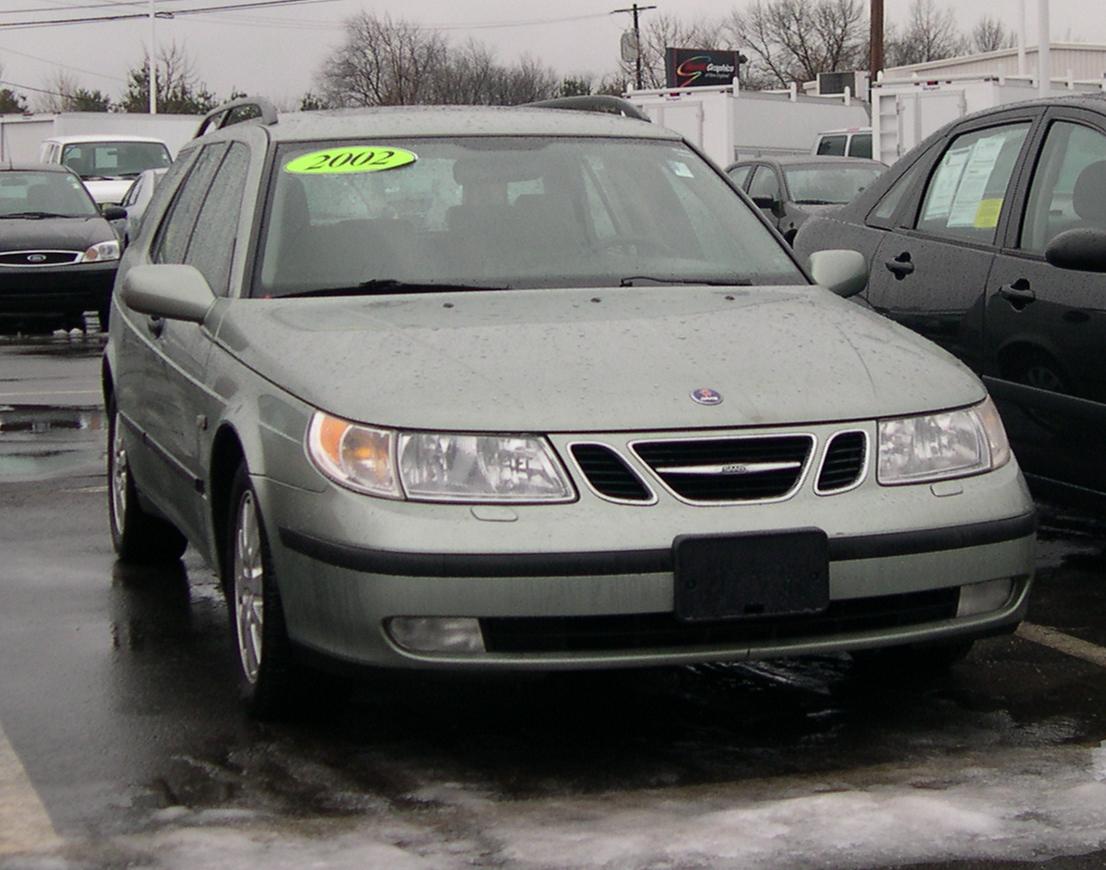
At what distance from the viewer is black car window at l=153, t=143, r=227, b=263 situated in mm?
6363

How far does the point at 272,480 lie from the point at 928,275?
3162 millimetres

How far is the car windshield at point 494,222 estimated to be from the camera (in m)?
5.40

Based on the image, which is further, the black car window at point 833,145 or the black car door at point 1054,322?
the black car window at point 833,145

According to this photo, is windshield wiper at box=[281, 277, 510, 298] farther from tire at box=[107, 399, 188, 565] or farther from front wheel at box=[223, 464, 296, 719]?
tire at box=[107, 399, 188, 565]

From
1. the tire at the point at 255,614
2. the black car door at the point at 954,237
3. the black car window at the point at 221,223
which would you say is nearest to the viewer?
the tire at the point at 255,614

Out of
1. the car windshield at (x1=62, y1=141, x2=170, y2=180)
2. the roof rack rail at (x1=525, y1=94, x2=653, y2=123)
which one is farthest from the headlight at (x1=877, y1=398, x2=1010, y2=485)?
the car windshield at (x1=62, y1=141, x2=170, y2=180)

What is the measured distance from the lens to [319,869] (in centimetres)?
370

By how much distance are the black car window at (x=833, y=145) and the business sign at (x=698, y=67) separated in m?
29.1

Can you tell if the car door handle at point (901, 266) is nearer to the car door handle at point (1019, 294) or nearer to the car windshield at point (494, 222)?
the car door handle at point (1019, 294)

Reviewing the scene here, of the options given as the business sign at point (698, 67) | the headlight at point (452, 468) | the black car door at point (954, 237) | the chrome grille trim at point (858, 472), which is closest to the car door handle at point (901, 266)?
the black car door at point (954, 237)

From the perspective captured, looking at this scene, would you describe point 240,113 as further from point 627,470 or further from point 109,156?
point 109,156

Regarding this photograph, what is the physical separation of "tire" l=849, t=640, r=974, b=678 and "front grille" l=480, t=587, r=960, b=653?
2.41 feet

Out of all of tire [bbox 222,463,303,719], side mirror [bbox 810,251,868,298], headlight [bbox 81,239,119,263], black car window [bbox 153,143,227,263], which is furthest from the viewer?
headlight [bbox 81,239,119,263]

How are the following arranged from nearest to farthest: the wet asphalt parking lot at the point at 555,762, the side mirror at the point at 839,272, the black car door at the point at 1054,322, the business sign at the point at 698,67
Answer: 1. the wet asphalt parking lot at the point at 555,762
2. the side mirror at the point at 839,272
3. the black car door at the point at 1054,322
4. the business sign at the point at 698,67
